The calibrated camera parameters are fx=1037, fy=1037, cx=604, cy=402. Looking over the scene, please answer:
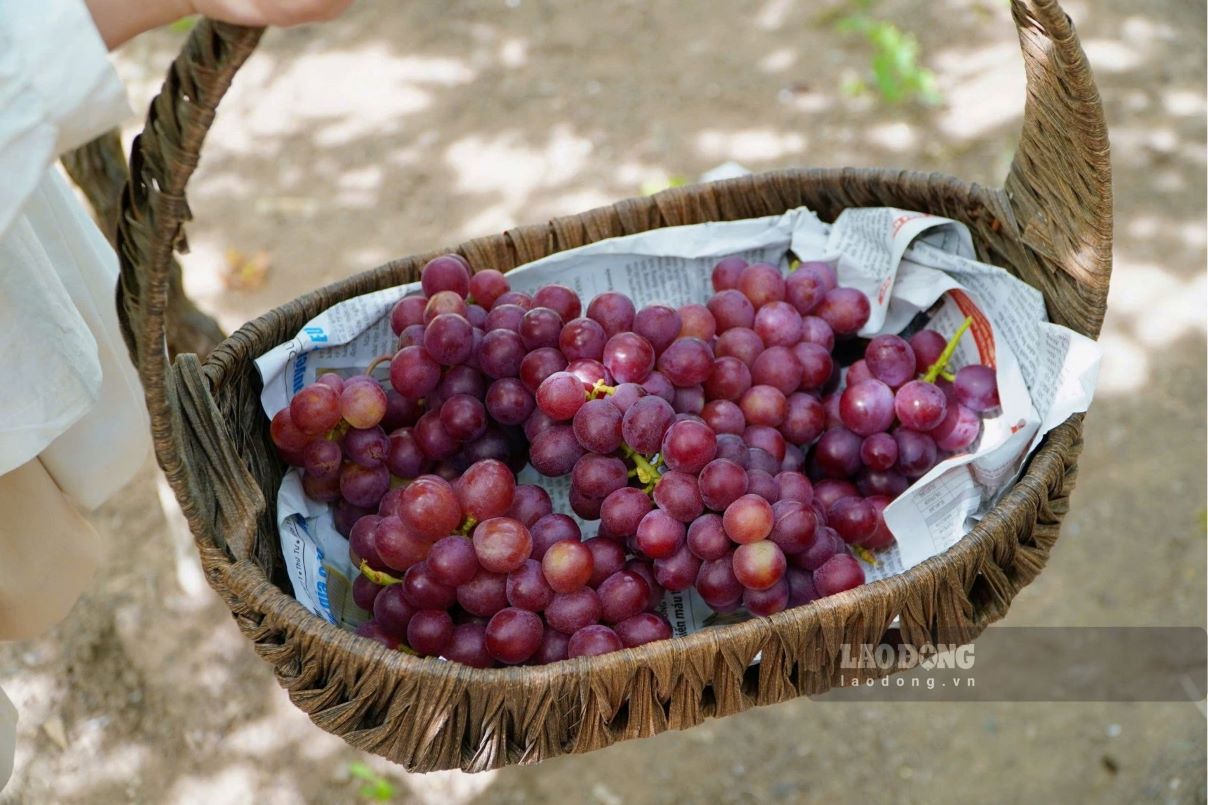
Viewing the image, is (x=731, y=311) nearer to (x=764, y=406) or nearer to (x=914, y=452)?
(x=764, y=406)

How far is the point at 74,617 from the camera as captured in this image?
182 centimetres

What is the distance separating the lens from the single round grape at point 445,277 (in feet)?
3.94

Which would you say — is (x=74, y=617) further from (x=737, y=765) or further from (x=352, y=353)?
(x=737, y=765)

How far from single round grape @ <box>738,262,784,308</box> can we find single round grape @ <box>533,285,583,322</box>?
8.6 inches

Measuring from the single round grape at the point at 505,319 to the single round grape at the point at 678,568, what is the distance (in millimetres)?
307

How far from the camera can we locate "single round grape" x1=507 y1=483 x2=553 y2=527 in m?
1.07

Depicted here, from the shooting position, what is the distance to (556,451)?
1.09 meters

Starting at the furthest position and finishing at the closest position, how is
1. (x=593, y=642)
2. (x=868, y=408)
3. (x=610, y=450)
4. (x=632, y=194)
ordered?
(x=632, y=194) < (x=868, y=408) < (x=610, y=450) < (x=593, y=642)

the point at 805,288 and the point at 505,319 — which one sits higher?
the point at 505,319

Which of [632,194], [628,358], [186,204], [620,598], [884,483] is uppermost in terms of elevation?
[186,204]

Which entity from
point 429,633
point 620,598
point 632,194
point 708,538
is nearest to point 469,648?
point 429,633

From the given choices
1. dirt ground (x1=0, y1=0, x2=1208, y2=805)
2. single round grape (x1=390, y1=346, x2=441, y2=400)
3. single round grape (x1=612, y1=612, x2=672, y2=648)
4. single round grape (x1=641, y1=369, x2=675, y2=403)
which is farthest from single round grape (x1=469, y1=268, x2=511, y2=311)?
dirt ground (x1=0, y1=0, x2=1208, y2=805)

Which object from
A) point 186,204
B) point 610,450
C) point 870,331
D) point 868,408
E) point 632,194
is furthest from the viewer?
point 632,194

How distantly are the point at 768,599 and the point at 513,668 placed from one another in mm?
→ 278
